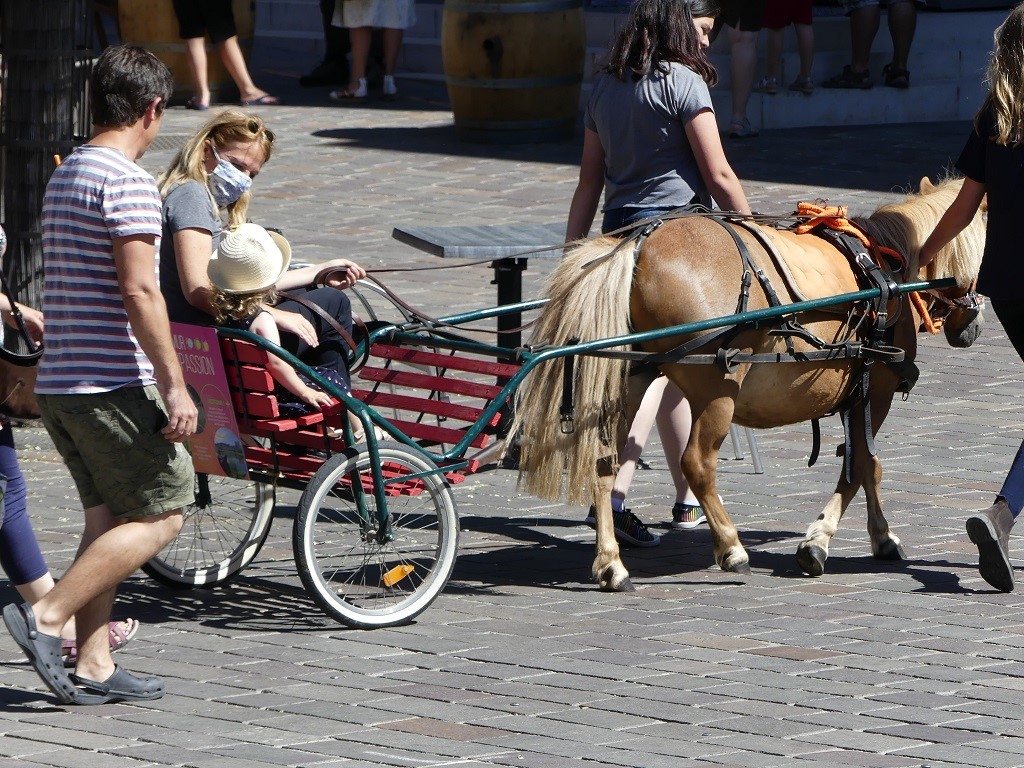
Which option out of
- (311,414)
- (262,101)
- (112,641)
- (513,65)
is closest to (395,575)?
(311,414)

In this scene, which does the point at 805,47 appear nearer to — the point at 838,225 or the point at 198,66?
the point at 198,66

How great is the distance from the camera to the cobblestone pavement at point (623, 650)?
4.49 m

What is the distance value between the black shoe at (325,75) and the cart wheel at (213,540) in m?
11.6

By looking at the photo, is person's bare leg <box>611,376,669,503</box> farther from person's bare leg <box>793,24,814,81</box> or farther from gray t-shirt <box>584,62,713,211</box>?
person's bare leg <box>793,24,814,81</box>

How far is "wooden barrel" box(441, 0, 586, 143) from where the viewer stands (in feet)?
46.1

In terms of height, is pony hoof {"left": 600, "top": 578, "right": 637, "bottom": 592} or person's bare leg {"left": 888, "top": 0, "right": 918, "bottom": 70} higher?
person's bare leg {"left": 888, "top": 0, "right": 918, "bottom": 70}

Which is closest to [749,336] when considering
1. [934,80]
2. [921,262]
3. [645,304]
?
[645,304]

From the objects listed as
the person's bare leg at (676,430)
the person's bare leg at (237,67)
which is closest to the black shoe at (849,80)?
the person's bare leg at (237,67)

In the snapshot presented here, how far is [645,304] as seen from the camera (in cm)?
579

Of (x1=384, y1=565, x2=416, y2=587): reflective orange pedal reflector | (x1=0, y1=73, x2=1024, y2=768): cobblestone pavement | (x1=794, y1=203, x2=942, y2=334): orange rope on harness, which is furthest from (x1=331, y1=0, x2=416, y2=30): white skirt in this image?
(x1=384, y1=565, x2=416, y2=587): reflective orange pedal reflector

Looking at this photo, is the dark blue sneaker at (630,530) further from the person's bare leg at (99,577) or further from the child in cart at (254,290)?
the person's bare leg at (99,577)

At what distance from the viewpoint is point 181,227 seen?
17.9 feet

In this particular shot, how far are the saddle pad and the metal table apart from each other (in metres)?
1.21

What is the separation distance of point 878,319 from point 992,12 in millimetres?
11783
